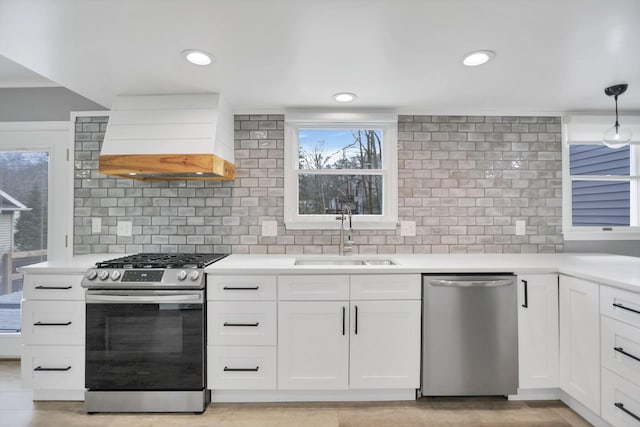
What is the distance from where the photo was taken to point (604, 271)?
2055 mm

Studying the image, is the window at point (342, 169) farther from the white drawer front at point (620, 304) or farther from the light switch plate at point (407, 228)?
the white drawer front at point (620, 304)

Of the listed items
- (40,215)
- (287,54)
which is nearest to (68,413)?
(40,215)

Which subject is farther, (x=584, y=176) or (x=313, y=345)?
(x=584, y=176)

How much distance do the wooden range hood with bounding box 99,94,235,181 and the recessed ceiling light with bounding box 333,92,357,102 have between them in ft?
2.91

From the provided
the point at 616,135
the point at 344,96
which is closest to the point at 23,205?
the point at 344,96

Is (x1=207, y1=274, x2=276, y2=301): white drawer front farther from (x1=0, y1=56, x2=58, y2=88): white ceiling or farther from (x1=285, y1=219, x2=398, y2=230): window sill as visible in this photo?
(x1=0, y1=56, x2=58, y2=88): white ceiling

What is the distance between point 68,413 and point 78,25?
2.32m

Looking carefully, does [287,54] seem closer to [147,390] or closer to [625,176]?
[147,390]

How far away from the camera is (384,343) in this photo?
2258mm

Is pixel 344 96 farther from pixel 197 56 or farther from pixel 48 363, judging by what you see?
pixel 48 363

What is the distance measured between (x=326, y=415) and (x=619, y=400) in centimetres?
162

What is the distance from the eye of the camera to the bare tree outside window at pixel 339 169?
3.00 meters

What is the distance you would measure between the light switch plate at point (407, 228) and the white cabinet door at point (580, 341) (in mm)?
1084

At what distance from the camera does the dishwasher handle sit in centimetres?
223
